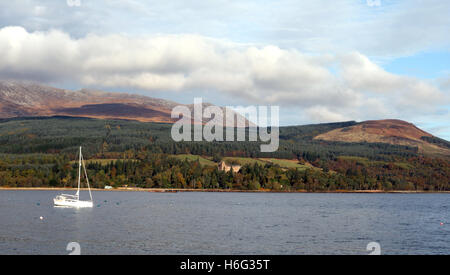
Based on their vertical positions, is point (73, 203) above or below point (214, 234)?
above

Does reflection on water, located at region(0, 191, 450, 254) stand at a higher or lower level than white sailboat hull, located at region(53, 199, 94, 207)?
lower

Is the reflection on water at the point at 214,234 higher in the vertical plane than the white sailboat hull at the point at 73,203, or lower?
lower

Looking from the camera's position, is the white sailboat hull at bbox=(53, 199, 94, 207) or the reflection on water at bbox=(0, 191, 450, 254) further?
the white sailboat hull at bbox=(53, 199, 94, 207)

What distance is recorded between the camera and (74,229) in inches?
2473

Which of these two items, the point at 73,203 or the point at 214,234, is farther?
the point at 73,203

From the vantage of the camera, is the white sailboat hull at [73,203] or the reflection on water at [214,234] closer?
the reflection on water at [214,234]
